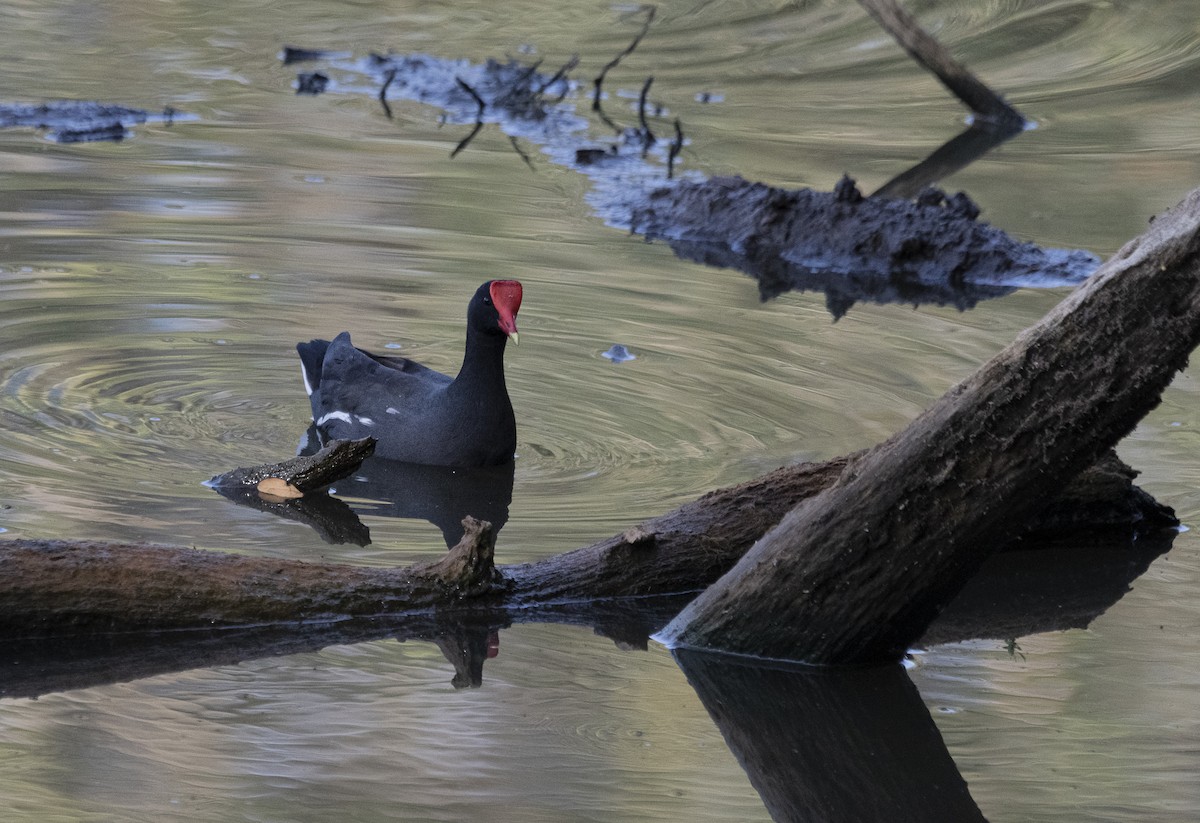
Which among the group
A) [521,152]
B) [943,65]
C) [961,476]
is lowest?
[521,152]

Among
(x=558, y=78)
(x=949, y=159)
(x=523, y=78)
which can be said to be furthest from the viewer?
(x=523, y=78)

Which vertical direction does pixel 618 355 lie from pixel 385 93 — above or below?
below

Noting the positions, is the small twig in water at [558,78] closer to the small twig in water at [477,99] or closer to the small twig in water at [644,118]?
the small twig in water at [477,99]

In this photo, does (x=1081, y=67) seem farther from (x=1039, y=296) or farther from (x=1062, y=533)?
(x=1062, y=533)

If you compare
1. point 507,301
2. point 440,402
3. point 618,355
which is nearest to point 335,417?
point 440,402

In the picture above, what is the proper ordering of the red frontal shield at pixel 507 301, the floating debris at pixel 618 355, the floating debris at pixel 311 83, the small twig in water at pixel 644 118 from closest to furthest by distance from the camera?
the red frontal shield at pixel 507 301 → the floating debris at pixel 618 355 → the small twig in water at pixel 644 118 → the floating debris at pixel 311 83

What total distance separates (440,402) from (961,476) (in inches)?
122

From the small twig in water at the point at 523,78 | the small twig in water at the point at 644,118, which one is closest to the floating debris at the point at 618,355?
the small twig in water at the point at 644,118

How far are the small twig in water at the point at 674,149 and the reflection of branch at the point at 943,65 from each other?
→ 5.95 feet

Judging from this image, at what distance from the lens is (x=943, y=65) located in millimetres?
15234

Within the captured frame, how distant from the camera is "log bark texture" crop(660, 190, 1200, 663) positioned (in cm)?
501

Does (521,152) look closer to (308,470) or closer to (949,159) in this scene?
(949,159)

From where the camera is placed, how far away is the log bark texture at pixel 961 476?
16.4 feet

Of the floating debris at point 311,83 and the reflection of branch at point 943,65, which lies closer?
the reflection of branch at point 943,65
